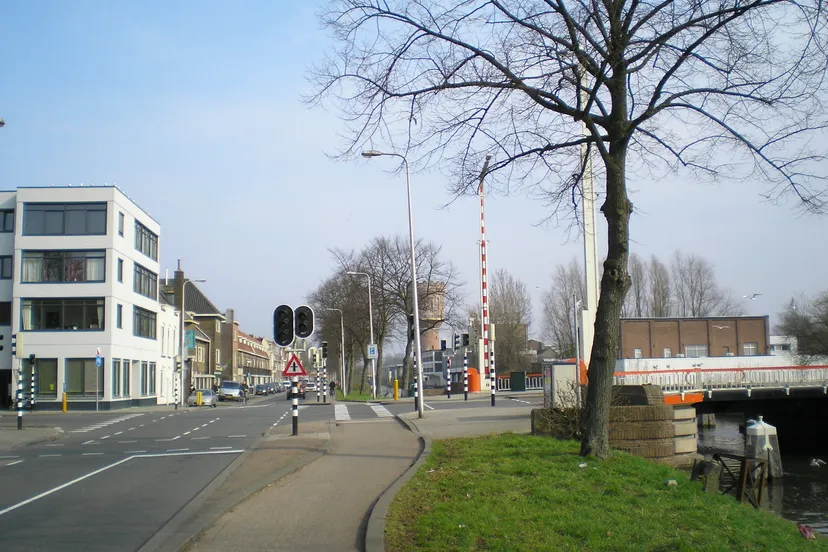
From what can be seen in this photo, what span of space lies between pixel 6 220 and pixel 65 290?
581 centimetres

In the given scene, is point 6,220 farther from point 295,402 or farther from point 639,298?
point 639,298

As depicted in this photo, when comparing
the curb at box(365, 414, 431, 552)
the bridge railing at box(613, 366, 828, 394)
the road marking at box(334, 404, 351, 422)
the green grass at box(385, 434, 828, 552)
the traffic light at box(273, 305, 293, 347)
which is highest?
the traffic light at box(273, 305, 293, 347)

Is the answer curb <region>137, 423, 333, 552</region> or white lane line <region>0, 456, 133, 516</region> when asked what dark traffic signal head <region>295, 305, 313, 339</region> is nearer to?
white lane line <region>0, 456, 133, 516</region>

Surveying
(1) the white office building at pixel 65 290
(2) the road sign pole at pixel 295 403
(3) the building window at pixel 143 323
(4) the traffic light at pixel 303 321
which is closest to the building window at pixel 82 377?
(1) the white office building at pixel 65 290

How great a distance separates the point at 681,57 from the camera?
10.1 meters

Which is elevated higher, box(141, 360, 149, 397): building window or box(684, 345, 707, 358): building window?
box(684, 345, 707, 358): building window

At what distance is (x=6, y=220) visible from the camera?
44.0m

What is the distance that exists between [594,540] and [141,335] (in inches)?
1872

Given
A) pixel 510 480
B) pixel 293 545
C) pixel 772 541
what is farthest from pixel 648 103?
pixel 293 545

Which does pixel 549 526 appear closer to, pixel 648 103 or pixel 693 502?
pixel 693 502

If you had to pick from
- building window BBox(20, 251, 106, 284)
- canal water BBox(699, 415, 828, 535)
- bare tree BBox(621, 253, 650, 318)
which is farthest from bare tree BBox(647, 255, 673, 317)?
building window BBox(20, 251, 106, 284)

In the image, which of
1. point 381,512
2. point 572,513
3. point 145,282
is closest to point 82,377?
point 145,282

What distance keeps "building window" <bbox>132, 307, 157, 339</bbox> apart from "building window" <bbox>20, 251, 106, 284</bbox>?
5137 millimetres

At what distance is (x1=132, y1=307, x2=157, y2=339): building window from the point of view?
48438 mm
